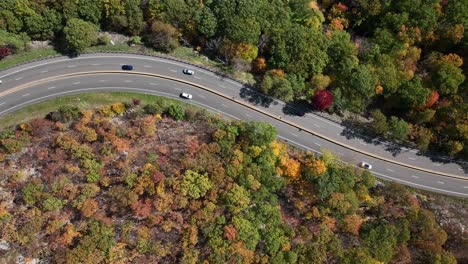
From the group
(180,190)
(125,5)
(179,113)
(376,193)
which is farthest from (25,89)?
(376,193)

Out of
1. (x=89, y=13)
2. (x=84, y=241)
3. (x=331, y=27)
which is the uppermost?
(x=331, y=27)

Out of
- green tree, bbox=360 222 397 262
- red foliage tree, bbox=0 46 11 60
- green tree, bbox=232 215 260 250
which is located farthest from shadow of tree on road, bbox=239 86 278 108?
red foliage tree, bbox=0 46 11 60

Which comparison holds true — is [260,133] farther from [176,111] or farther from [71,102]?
[71,102]

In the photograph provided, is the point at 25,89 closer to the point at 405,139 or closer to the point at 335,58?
the point at 335,58

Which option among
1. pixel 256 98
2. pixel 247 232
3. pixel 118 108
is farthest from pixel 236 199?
pixel 118 108

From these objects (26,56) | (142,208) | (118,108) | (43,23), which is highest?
(43,23)

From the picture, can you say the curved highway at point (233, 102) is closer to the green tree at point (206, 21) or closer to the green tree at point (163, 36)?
the green tree at point (163, 36)

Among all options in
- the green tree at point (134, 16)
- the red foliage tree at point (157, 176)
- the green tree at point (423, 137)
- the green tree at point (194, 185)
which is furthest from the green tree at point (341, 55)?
the red foliage tree at point (157, 176)
